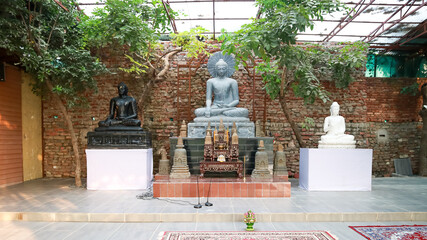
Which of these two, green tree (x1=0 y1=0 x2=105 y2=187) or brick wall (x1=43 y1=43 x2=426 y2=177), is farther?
brick wall (x1=43 y1=43 x2=426 y2=177)

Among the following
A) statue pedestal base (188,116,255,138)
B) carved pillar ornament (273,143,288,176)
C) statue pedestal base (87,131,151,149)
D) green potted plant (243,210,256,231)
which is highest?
statue pedestal base (188,116,255,138)

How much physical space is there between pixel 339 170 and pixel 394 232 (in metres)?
1.85

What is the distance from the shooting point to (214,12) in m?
7.01

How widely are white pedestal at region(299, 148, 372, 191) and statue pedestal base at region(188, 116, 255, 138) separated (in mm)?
1382

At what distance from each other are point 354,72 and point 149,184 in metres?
6.09

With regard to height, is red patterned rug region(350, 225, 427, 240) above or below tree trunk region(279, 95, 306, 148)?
below

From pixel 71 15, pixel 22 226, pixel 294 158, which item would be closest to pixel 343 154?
pixel 294 158

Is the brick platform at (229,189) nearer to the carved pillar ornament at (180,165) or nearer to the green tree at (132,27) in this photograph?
the carved pillar ornament at (180,165)

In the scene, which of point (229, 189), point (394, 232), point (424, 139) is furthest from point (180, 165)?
point (424, 139)

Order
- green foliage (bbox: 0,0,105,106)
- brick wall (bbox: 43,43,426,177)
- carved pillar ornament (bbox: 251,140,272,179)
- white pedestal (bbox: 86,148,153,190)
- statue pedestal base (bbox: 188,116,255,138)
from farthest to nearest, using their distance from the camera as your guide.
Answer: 1. brick wall (bbox: 43,43,426,177)
2. statue pedestal base (bbox: 188,116,255,138)
3. white pedestal (bbox: 86,148,153,190)
4. carved pillar ornament (bbox: 251,140,272,179)
5. green foliage (bbox: 0,0,105,106)

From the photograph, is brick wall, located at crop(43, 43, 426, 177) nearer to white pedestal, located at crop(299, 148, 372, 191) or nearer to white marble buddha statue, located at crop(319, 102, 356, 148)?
white marble buddha statue, located at crop(319, 102, 356, 148)

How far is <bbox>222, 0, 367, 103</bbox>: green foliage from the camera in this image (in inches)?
181

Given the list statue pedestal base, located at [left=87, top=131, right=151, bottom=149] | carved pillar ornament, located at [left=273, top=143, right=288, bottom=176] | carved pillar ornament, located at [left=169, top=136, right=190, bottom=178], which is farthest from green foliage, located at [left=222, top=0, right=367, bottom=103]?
statue pedestal base, located at [left=87, top=131, right=151, bottom=149]

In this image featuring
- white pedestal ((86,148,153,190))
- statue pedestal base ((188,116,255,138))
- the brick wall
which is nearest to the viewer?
white pedestal ((86,148,153,190))
